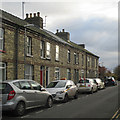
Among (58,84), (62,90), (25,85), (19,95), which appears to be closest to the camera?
(19,95)

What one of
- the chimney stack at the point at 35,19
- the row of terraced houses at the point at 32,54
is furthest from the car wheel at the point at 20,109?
the chimney stack at the point at 35,19

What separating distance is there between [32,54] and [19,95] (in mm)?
10701

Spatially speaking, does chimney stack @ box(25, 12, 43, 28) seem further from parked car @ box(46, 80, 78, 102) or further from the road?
the road

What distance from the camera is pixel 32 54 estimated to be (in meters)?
19.7

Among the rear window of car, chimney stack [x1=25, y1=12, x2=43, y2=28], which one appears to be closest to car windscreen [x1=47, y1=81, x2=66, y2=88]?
the rear window of car

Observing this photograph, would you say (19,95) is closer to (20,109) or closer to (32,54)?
(20,109)

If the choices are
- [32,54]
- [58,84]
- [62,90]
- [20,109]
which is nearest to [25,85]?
[20,109]

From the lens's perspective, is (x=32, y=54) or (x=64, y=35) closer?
(x=32, y=54)

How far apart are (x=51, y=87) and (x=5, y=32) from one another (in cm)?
578

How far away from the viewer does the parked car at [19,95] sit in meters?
8.94

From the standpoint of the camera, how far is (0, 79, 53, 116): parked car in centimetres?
894

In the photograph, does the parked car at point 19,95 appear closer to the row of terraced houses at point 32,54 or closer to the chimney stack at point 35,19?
the row of terraced houses at point 32,54

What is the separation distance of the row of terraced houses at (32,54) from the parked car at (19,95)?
5.97m

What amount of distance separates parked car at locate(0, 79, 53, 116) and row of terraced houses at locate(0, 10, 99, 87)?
19.6ft
